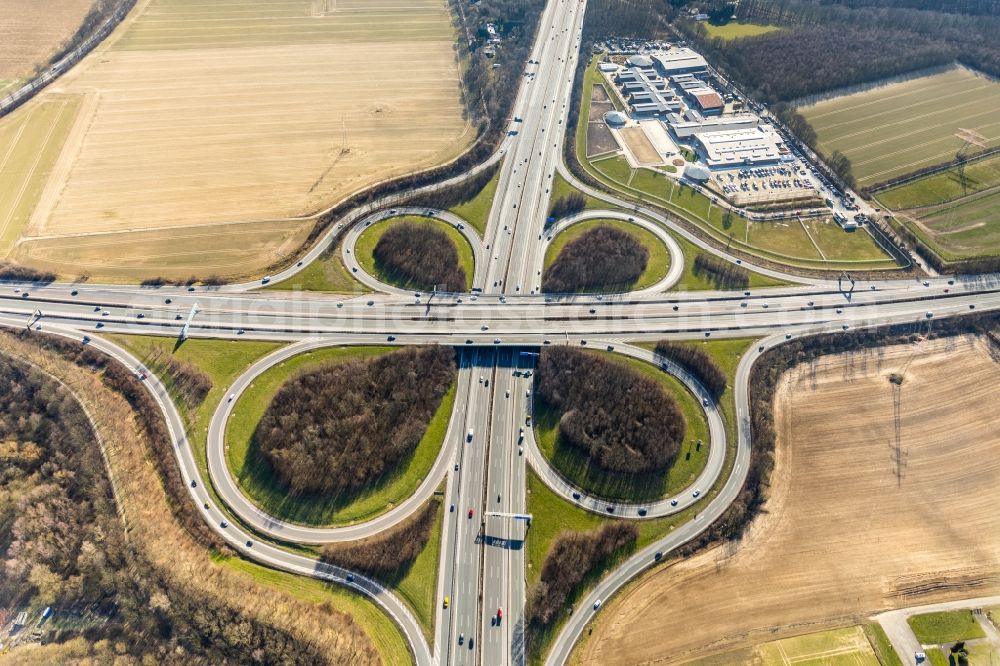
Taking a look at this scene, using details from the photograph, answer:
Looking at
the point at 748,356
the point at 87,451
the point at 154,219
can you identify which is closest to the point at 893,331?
the point at 748,356

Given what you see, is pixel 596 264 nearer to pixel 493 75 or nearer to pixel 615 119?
pixel 615 119

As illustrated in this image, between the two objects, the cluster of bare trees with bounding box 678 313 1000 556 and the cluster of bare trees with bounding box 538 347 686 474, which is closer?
the cluster of bare trees with bounding box 678 313 1000 556

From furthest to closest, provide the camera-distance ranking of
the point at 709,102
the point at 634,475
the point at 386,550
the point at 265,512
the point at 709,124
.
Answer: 1. the point at 709,102
2. the point at 709,124
3. the point at 634,475
4. the point at 265,512
5. the point at 386,550

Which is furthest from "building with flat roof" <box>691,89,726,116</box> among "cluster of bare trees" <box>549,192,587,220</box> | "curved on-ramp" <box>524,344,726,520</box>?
"curved on-ramp" <box>524,344,726,520</box>

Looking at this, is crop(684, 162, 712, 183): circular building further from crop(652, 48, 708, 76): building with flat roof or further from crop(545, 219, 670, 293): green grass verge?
crop(652, 48, 708, 76): building with flat roof

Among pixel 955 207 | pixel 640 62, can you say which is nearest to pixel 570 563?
pixel 955 207
